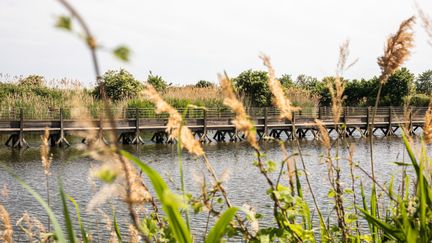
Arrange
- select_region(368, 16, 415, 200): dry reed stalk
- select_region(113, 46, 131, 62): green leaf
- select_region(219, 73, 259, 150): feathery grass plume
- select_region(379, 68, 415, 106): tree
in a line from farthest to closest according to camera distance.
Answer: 1. select_region(379, 68, 415, 106): tree
2. select_region(368, 16, 415, 200): dry reed stalk
3. select_region(219, 73, 259, 150): feathery grass plume
4. select_region(113, 46, 131, 62): green leaf

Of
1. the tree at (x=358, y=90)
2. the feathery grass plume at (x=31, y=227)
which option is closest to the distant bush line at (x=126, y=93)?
the tree at (x=358, y=90)

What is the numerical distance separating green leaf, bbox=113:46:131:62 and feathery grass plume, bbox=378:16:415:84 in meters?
1.51

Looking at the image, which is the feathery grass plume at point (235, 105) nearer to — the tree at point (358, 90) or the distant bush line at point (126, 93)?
the distant bush line at point (126, 93)

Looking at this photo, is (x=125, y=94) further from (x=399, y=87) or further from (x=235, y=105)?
(x=235, y=105)

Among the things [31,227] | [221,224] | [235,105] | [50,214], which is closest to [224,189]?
[235,105]

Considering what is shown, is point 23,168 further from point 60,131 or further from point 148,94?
point 148,94

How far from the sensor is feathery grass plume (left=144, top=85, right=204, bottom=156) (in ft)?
4.57

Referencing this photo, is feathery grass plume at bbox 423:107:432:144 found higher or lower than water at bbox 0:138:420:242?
higher

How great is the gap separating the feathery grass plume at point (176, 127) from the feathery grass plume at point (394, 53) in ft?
3.11

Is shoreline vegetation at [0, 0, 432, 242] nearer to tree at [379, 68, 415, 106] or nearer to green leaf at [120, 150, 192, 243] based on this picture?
green leaf at [120, 150, 192, 243]

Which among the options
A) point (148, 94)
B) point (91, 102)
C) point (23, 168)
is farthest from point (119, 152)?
point (91, 102)

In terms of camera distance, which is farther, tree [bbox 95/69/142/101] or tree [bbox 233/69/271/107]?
tree [bbox 233/69/271/107]

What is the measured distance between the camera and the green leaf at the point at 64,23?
79 cm

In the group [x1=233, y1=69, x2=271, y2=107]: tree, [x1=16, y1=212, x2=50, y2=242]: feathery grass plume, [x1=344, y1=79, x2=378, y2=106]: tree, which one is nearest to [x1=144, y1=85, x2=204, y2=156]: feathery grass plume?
[x1=16, y1=212, x2=50, y2=242]: feathery grass plume
